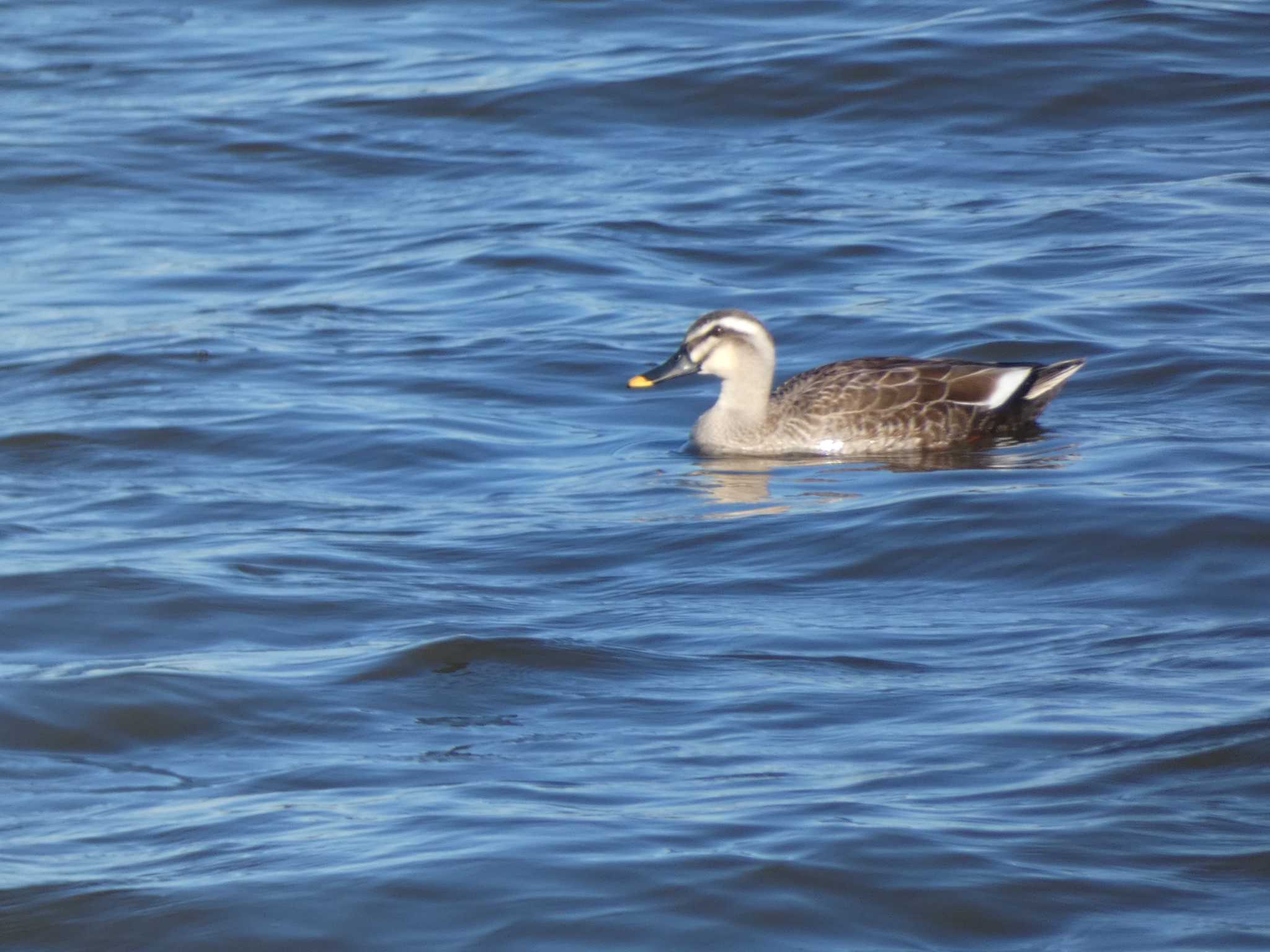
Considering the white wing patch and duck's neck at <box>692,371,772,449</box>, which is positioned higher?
the white wing patch

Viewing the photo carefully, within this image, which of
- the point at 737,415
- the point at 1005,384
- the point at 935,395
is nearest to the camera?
the point at 1005,384

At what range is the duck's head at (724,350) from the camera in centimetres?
1041

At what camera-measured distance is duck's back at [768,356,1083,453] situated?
9.98 metres

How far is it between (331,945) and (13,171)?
13252 millimetres

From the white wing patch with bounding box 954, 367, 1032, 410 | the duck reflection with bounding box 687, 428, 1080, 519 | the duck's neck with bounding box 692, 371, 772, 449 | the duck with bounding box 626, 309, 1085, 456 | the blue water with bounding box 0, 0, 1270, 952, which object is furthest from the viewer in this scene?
the duck's neck with bounding box 692, 371, 772, 449

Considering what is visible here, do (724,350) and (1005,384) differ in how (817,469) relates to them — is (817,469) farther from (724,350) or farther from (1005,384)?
(1005,384)

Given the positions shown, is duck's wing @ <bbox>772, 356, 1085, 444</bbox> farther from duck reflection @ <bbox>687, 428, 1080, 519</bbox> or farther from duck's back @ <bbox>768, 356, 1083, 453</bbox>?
duck reflection @ <bbox>687, 428, 1080, 519</bbox>

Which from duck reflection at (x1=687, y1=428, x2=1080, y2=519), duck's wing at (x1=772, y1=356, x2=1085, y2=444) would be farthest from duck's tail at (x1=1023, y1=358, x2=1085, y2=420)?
duck reflection at (x1=687, y1=428, x2=1080, y2=519)

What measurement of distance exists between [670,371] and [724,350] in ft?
1.01

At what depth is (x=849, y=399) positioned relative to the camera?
33.2 ft

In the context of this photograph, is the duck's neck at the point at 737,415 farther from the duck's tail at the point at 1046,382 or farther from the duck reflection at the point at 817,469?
the duck's tail at the point at 1046,382

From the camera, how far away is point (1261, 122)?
15805mm

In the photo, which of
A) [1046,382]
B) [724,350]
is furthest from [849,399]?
[1046,382]

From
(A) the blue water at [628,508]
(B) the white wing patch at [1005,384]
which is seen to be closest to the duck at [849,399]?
(B) the white wing patch at [1005,384]
